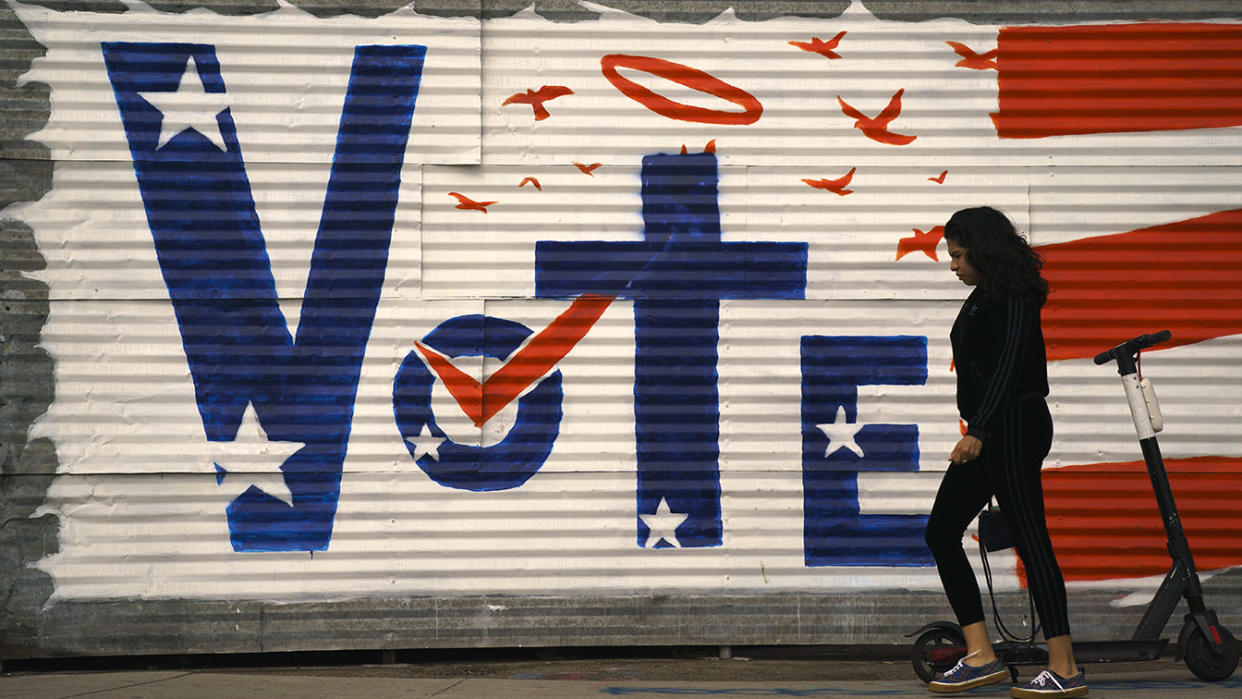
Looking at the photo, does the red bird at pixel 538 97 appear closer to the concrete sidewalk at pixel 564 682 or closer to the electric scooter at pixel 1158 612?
the concrete sidewalk at pixel 564 682

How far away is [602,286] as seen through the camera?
20.4 feet

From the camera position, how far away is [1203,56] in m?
6.31

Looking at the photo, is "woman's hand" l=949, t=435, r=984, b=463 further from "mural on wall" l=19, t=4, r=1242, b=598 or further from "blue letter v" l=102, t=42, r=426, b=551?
"blue letter v" l=102, t=42, r=426, b=551

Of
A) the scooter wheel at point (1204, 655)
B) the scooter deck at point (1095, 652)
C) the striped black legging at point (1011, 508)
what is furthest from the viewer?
the scooter wheel at point (1204, 655)

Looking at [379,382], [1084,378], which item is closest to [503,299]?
[379,382]

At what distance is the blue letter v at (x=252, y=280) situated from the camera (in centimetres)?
607

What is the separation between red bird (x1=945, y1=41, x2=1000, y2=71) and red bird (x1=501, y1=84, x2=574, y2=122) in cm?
212

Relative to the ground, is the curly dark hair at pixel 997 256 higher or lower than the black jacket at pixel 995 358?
higher

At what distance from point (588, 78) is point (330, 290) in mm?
1744

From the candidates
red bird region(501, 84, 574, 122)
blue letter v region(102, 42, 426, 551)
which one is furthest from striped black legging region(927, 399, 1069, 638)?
blue letter v region(102, 42, 426, 551)

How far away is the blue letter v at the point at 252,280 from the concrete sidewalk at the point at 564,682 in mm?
742

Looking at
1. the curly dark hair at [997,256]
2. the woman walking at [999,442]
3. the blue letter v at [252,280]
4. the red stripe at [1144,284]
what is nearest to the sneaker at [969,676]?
the woman walking at [999,442]

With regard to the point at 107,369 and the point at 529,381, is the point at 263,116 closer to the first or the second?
the point at 107,369

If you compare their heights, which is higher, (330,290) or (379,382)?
(330,290)
